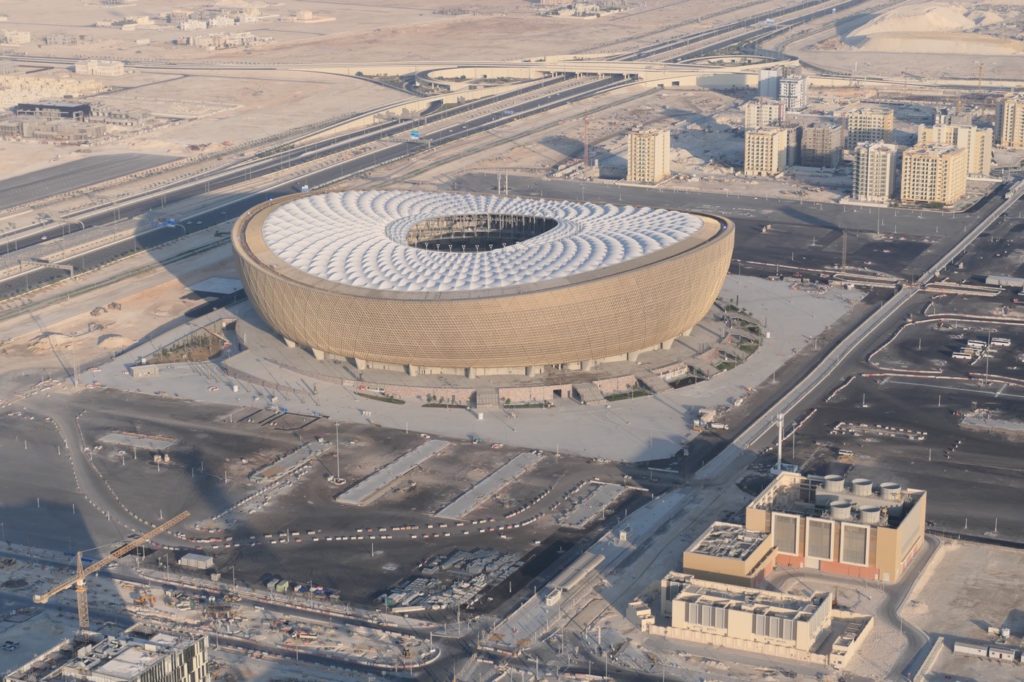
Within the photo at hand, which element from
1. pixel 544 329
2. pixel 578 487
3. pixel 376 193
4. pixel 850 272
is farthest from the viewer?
pixel 850 272

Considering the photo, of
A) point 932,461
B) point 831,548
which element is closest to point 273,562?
point 831,548

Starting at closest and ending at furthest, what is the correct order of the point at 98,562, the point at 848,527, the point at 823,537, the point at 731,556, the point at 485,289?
the point at 731,556 → the point at 98,562 → the point at 848,527 → the point at 823,537 → the point at 485,289

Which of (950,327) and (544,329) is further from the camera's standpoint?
(950,327)

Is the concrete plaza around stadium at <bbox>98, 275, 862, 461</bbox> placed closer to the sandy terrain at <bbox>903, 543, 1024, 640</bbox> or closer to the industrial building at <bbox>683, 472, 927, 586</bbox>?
the industrial building at <bbox>683, 472, 927, 586</bbox>

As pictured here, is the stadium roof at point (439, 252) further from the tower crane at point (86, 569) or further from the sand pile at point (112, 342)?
the tower crane at point (86, 569)

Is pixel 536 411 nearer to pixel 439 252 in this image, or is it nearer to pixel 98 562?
pixel 439 252

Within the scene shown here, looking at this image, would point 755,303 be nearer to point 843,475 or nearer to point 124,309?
point 843,475

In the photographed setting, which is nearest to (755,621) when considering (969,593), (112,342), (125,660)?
(969,593)
